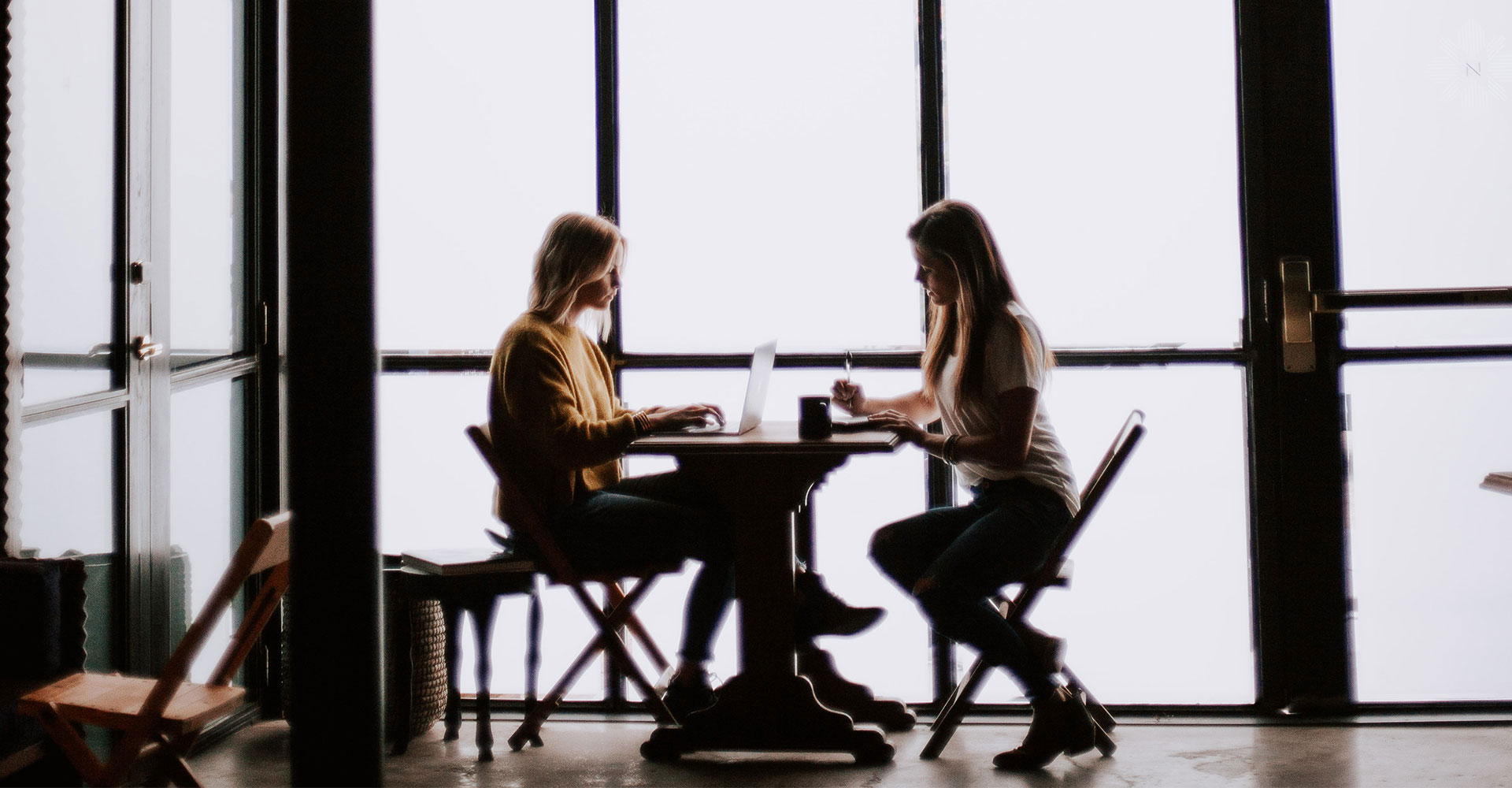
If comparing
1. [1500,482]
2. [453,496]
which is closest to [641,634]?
[453,496]

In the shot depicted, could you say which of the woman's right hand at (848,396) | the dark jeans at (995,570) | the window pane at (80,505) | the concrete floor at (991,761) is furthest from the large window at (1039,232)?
the window pane at (80,505)

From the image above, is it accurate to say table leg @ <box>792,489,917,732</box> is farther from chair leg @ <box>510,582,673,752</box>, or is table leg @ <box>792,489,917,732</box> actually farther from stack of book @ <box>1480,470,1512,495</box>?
stack of book @ <box>1480,470,1512,495</box>

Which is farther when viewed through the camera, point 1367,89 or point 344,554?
point 1367,89

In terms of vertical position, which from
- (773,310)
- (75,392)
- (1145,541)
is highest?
(773,310)

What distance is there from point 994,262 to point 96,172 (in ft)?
7.20

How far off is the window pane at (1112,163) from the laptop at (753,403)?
0.94m

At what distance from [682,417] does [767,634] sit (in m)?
0.60

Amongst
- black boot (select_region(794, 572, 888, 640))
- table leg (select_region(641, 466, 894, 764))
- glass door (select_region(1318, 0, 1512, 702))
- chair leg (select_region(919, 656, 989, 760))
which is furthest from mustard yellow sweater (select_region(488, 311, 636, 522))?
glass door (select_region(1318, 0, 1512, 702))

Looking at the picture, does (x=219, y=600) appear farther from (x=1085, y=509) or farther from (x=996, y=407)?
(x=1085, y=509)

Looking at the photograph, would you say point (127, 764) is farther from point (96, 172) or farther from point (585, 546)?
point (96, 172)

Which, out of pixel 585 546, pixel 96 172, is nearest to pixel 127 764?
pixel 585 546

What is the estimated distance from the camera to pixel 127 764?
93.0 inches

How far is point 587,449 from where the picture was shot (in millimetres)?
2980

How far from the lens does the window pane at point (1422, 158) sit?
3.59 meters
